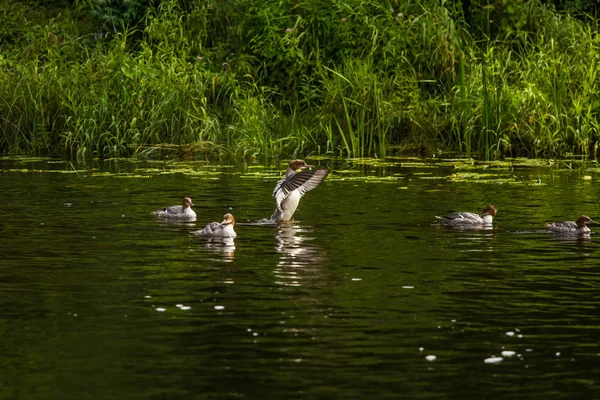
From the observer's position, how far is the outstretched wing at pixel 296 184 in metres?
14.9

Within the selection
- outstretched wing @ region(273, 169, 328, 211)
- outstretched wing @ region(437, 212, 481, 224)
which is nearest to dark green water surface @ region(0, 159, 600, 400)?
outstretched wing @ region(437, 212, 481, 224)

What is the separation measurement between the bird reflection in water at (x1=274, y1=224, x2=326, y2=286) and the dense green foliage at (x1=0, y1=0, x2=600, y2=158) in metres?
8.14

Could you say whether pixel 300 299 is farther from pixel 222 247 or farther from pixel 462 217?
pixel 462 217

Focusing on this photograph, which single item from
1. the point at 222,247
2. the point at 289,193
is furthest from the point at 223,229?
the point at 289,193

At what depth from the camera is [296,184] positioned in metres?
15.1

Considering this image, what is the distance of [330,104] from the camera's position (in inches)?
899

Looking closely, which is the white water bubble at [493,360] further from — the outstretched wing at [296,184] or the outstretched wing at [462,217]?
the outstretched wing at [296,184]

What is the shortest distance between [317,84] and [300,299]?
1582cm

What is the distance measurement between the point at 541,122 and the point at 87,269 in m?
12.2

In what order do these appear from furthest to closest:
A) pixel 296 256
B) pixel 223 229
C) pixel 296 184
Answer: pixel 296 184
pixel 223 229
pixel 296 256

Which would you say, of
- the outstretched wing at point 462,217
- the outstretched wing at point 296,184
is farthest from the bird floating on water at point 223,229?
the outstretched wing at point 462,217

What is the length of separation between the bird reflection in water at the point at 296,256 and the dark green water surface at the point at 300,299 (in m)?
0.03

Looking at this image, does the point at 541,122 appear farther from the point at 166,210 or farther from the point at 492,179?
the point at 166,210

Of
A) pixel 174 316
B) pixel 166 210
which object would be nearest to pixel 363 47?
pixel 166 210
